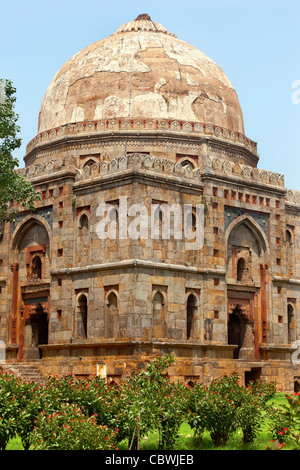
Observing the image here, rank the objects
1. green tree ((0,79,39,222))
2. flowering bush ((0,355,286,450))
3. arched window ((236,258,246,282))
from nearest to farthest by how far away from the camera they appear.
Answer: flowering bush ((0,355,286,450)) < green tree ((0,79,39,222)) < arched window ((236,258,246,282))

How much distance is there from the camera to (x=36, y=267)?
2477 cm

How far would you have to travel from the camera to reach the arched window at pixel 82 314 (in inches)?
882

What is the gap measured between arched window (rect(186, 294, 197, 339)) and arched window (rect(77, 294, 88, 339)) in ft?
10.6

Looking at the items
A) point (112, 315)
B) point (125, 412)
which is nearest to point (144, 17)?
point (112, 315)

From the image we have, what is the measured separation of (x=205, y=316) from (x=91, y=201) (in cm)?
518

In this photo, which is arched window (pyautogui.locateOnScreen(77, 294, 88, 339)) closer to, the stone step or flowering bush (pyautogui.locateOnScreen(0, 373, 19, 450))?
the stone step

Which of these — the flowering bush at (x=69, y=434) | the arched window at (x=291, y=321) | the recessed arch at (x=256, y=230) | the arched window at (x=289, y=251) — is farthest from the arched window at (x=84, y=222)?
the flowering bush at (x=69, y=434)

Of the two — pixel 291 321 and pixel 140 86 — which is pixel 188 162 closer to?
pixel 140 86

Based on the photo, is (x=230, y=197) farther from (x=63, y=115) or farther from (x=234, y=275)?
(x=63, y=115)

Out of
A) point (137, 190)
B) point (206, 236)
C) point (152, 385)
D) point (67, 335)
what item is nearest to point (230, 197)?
point (206, 236)

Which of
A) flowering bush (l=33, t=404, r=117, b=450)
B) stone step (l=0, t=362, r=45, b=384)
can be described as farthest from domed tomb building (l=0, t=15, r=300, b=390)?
flowering bush (l=33, t=404, r=117, b=450)

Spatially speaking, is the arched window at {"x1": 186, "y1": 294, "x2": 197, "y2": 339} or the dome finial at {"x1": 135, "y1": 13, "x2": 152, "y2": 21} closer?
the arched window at {"x1": 186, "y1": 294, "x2": 197, "y2": 339}

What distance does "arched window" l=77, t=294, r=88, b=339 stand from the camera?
73.5 ft

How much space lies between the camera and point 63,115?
1079 inches
